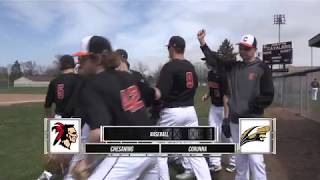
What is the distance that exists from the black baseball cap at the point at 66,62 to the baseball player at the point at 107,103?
98.3 inches

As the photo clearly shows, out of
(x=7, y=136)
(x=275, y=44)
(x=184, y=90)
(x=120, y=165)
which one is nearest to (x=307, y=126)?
(x=7, y=136)

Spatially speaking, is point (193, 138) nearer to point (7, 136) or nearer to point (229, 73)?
point (229, 73)

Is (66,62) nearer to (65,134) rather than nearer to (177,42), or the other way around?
(177,42)

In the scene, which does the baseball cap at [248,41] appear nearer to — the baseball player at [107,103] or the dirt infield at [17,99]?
the baseball player at [107,103]

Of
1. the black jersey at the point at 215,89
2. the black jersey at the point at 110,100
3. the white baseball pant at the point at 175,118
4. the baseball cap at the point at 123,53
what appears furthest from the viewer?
the black jersey at the point at 215,89

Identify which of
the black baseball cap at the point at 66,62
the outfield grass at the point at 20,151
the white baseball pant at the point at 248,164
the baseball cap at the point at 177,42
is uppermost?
the baseball cap at the point at 177,42

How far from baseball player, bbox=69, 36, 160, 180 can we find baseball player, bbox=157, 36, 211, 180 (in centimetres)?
217

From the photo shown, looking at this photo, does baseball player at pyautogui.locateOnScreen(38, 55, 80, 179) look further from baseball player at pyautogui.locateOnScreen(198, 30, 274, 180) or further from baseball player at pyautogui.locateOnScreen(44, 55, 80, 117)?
baseball player at pyautogui.locateOnScreen(198, 30, 274, 180)

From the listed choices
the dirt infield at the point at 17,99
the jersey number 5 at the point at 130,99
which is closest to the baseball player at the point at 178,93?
the jersey number 5 at the point at 130,99

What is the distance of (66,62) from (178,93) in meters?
1.50

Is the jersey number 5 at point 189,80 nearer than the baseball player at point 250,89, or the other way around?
the baseball player at point 250,89

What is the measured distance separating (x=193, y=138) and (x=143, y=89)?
698 mm

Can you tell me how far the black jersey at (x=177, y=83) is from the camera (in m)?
6.39

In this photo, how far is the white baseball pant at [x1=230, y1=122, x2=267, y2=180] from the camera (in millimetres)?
5770
